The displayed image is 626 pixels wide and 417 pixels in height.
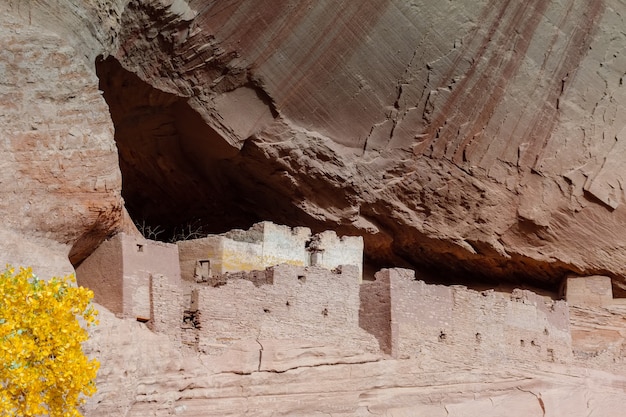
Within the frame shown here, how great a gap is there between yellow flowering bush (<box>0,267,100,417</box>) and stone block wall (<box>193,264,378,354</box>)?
4.51 meters

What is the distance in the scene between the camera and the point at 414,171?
68.0ft

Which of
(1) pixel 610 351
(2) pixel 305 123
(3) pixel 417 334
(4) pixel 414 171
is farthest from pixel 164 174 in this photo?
(1) pixel 610 351

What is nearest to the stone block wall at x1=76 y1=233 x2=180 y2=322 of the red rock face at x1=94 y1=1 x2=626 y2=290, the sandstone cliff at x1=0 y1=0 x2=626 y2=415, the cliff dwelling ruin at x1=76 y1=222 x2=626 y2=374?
the cliff dwelling ruin at x1=76 y1=222 x2=626 y2=374

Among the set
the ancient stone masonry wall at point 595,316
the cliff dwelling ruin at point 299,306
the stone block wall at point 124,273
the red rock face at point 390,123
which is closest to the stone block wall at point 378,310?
the cliff dwelling ruin at point 299,306

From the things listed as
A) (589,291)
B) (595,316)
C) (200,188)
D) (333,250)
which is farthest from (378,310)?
(589,291)

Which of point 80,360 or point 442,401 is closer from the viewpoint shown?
point 80,360

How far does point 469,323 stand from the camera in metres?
18.5

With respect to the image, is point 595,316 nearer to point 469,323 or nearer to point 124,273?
point 469,323

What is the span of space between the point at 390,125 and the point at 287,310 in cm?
552

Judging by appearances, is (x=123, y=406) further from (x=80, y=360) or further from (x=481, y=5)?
(x=481, y=5)

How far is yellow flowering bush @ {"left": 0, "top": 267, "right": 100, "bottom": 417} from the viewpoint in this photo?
988 cm

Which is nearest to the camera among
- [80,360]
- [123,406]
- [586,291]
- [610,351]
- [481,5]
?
[80,360]

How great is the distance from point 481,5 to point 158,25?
629cm

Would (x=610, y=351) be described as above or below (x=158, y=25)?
below
